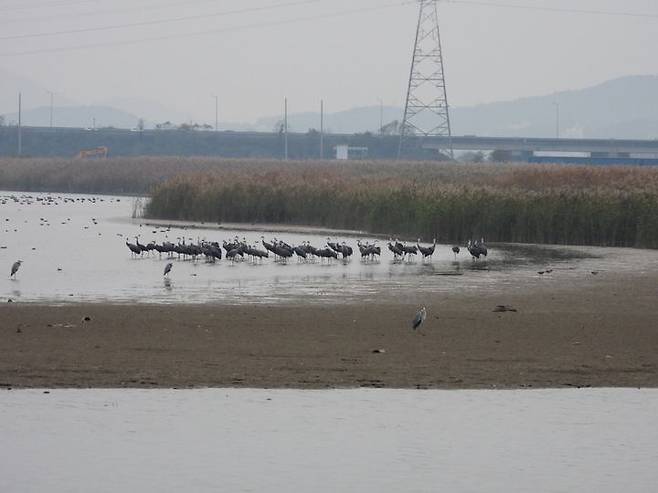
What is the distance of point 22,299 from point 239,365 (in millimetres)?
8259

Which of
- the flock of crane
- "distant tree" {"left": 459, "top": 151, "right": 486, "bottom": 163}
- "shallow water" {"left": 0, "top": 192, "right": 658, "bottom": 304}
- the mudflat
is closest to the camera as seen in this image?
the mudflat

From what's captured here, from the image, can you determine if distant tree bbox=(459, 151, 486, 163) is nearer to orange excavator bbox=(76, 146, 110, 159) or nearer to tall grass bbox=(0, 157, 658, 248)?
orange excavator bbox=(76, 146, 110, 159)

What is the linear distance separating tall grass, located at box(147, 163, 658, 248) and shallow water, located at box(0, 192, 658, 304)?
170 centimetres

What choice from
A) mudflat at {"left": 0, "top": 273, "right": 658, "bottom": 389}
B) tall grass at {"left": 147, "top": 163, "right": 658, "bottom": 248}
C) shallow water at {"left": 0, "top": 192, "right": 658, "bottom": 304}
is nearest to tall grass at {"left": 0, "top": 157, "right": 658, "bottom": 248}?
tall grass at {"left": 147, "top": 163, "right": 658, "bottom": 248}

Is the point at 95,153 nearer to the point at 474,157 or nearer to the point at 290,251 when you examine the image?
the point at 474,157

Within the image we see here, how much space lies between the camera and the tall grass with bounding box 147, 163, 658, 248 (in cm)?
3953

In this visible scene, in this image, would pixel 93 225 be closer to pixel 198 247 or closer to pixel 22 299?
pixel 198 247

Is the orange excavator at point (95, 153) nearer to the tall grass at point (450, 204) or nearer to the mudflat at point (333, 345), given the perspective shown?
the tall grass at point (450, 204)

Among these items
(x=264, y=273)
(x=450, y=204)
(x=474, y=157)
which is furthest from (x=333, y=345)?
(x=474, y=157)

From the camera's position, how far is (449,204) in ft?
143

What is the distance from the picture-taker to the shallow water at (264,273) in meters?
25.9
